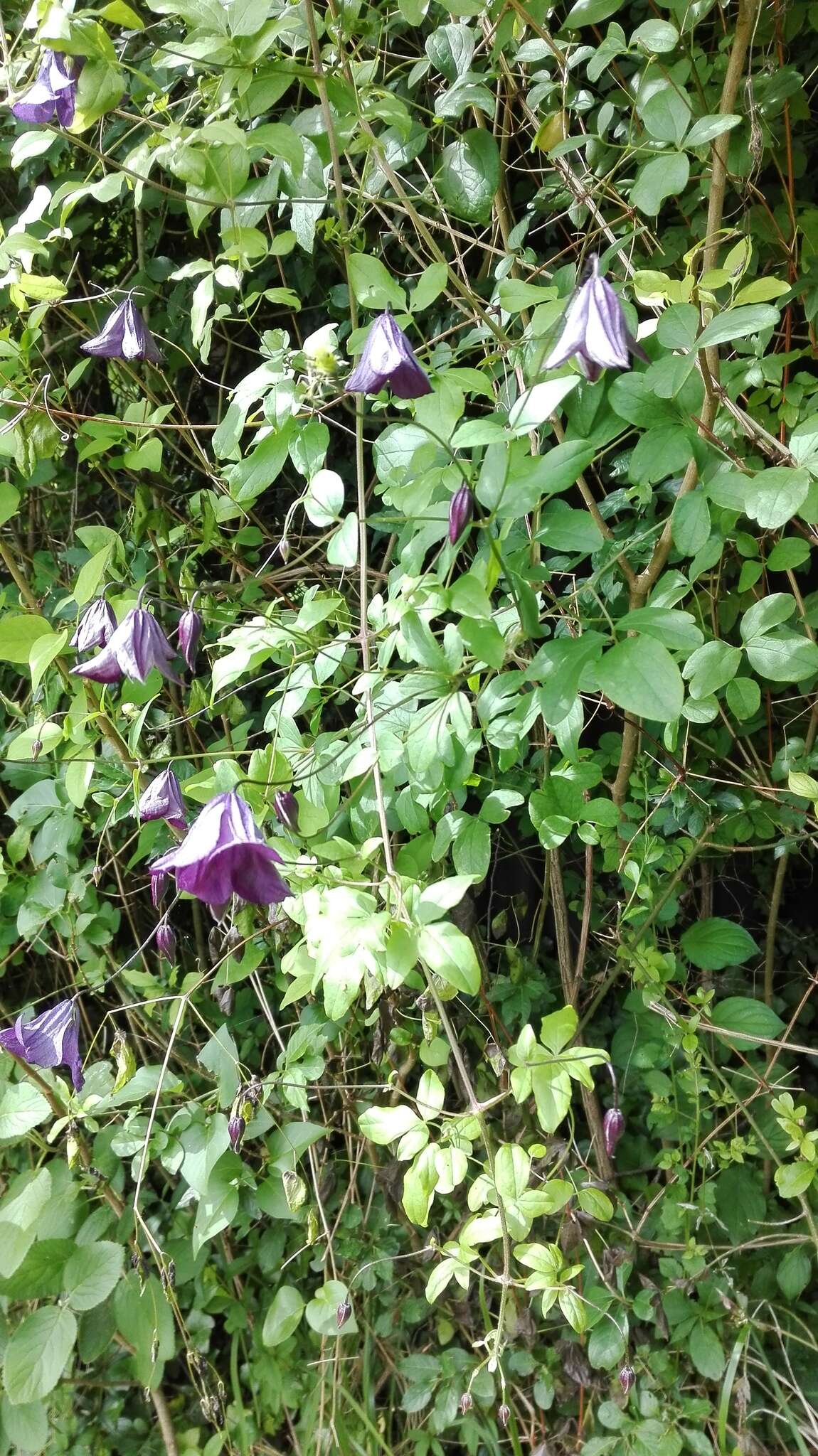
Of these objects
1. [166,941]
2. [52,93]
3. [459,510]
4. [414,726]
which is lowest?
[166,941]

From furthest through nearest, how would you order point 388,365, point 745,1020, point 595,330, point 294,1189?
point 745,1020
point 294,1189
point 388,365
point 595,330

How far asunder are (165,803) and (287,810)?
199 millimetres

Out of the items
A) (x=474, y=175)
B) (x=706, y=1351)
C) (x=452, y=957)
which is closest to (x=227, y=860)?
(x=452, y=957)

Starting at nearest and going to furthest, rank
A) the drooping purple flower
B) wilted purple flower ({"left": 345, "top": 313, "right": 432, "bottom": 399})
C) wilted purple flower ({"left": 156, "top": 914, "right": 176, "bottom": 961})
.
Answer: wilted purple flower ({"left": 345, "top": 313, "right": 432, "bottom": 399}) < the drooping purple flower < wilted purple flower ({"left": 156, "top": 914, "right": 176, "bottom": 961})

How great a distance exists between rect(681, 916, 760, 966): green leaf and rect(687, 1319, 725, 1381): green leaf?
1.45 feet

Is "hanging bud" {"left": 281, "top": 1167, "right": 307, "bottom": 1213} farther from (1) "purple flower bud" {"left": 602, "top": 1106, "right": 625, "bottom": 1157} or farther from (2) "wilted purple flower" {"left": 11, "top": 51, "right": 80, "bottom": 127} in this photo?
(2) "wilted purple flower" {"left": 11, "top": 51, "right": 80, "bottom": 127}

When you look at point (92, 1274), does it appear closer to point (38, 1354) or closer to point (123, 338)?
point (38, 1354)

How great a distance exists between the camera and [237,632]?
0.82 meters

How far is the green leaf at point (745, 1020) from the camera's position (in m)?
1.10

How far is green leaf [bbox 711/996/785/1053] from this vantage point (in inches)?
43.4

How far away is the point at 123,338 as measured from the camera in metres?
0.91

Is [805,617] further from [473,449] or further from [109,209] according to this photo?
[109,209]

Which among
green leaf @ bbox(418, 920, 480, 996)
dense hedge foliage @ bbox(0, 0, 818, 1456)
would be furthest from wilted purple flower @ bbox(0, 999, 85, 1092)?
green leaf @ bbox(418, 920, 480, 996)

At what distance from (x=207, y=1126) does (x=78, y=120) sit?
0.95 m
